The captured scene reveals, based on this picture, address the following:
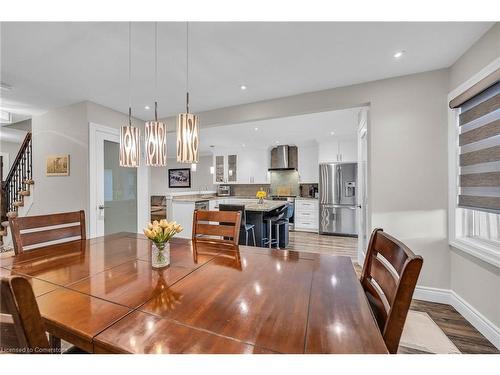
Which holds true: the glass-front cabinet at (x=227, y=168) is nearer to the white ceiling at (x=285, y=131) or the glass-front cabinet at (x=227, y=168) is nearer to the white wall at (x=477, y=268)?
the white ceiling at (x=285, y=131)

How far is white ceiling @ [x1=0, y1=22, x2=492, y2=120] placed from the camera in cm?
159

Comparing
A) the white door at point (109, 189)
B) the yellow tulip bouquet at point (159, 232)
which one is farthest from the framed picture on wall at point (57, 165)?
the yellow tulip bouquet at point (159, 232)

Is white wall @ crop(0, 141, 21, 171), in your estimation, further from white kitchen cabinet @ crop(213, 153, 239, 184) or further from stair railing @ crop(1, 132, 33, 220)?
white kitchen cabinet @ crop(213, 153, 239, 184)

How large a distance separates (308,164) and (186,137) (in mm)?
5204

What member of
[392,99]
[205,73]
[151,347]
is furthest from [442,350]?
[205,73]

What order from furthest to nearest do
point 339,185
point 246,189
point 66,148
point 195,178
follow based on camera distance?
point 195,178 < point 246,189 < point 339,185 < point 66,148

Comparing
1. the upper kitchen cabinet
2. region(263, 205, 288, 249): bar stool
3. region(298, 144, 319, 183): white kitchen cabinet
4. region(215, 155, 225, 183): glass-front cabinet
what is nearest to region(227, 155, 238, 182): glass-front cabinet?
region(215, 155, 225, 183): glass-front cabinet

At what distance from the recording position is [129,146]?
150cm

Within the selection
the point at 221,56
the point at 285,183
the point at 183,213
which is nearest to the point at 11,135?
the point at 183,213

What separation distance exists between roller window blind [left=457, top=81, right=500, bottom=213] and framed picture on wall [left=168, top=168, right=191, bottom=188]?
293 inches

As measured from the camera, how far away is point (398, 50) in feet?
6.10

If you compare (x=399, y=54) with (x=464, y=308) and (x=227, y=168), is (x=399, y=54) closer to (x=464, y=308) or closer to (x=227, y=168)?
(x=464, y=308)

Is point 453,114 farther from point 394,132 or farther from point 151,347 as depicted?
point 151,347
